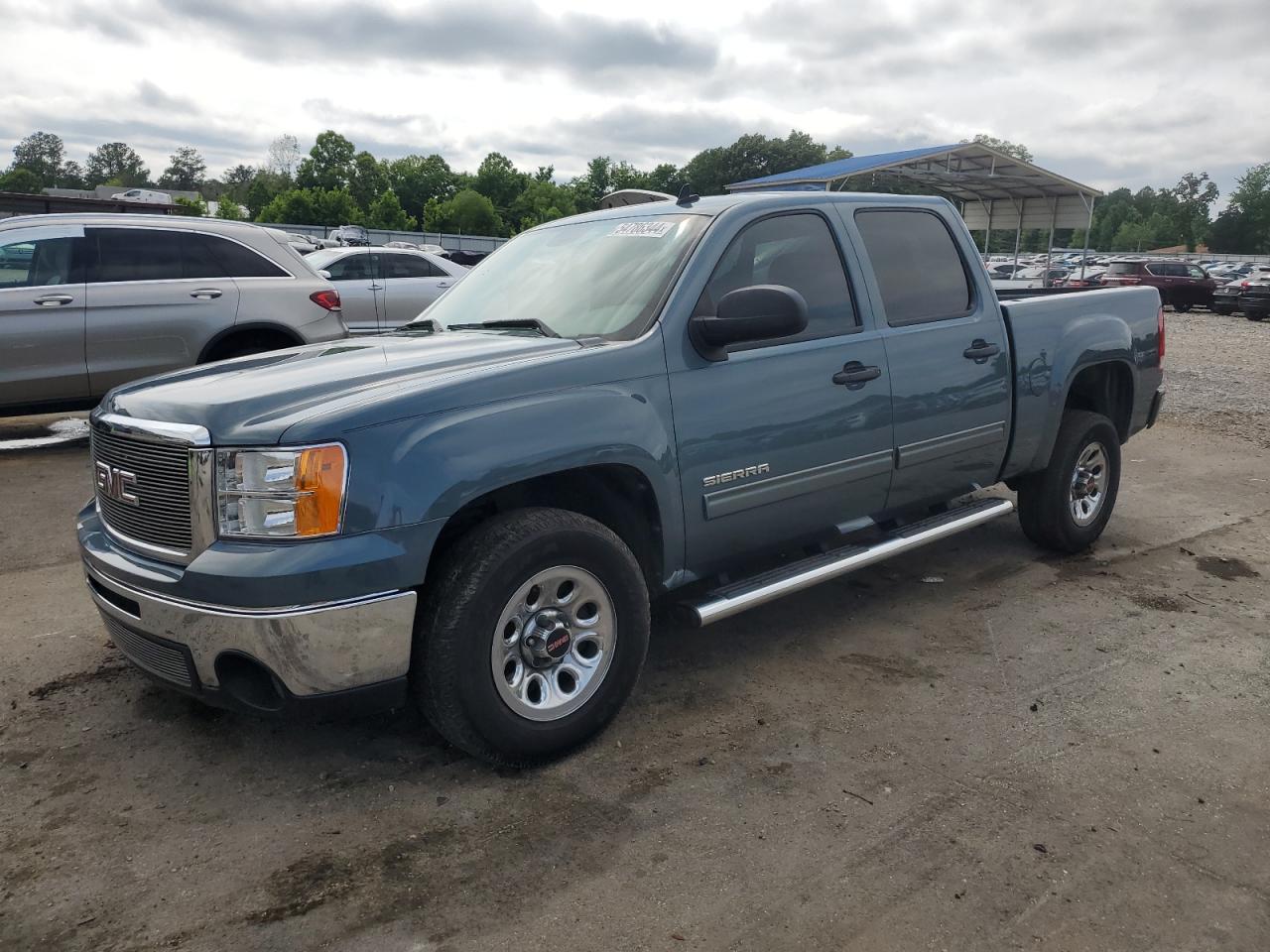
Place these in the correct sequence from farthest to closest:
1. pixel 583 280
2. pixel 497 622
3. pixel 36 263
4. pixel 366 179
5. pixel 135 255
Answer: pixel 366 179, pixel 135 255, pixel 36 263, pixel 583 280, pixel 497 622

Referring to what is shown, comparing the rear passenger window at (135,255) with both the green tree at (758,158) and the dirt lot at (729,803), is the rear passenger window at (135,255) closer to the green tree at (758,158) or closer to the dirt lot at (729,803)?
the dirt lot at (729,803)

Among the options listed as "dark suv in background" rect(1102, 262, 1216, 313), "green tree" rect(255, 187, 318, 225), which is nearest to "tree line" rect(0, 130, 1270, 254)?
"green tree" rect(255, 187, 318, 225)

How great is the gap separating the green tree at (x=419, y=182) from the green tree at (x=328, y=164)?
368 centimetres

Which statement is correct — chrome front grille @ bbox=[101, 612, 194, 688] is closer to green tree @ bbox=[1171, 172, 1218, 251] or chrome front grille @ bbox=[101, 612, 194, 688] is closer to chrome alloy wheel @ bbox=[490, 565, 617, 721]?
chrome alloy wheel @ bbox=[490, 565, 617, 721]

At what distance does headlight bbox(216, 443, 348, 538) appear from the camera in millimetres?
2822

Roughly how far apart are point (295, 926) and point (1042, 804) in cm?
219

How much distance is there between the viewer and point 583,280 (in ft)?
13.3

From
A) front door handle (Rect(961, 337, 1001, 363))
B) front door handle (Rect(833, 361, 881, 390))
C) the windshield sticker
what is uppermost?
the windshield sticker

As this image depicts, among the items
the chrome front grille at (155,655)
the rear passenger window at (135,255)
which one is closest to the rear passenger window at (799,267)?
the chrome front grille at (155,655)

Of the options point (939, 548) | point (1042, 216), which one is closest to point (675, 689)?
point (939, 548)

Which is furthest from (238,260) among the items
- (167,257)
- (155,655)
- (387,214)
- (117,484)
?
(387,214)

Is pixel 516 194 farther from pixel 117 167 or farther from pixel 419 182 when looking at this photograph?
pixel 117 167

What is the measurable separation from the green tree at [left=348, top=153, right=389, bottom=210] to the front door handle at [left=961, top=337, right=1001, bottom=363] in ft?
287

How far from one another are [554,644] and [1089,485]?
3.81 metres
